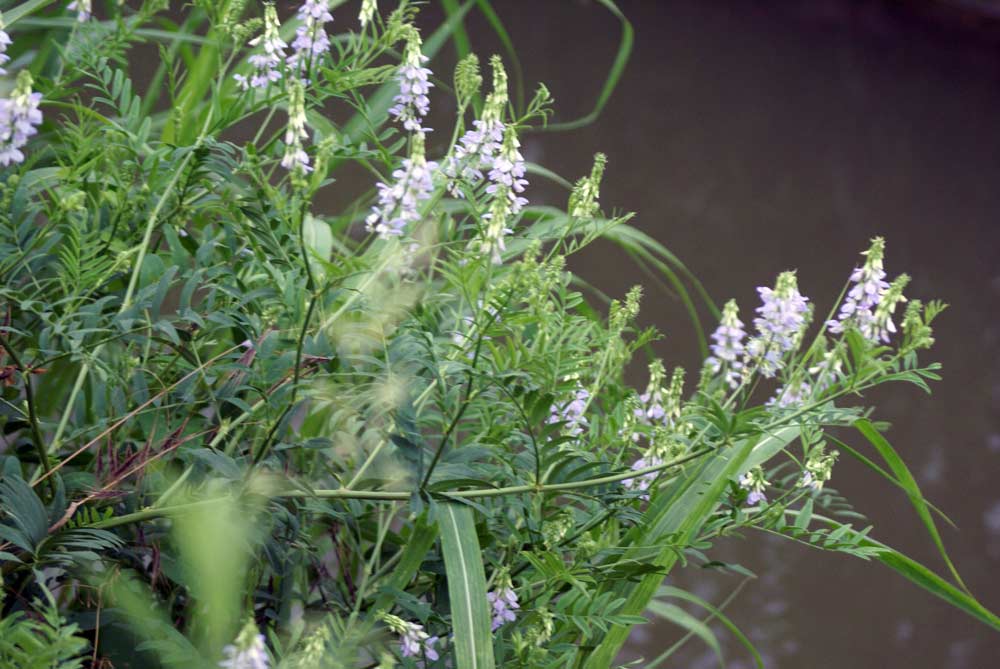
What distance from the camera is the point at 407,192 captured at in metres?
0.55

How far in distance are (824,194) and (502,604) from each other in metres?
1.88

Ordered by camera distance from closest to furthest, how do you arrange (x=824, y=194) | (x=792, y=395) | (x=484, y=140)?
(x=484, y=140) → (x=792, y=395) → (x=824, y=194)

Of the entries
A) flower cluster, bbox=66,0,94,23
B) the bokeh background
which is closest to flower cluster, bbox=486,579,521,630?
flower cluster, bbox=66,0,94,23

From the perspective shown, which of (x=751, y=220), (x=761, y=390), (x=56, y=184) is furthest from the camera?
(x=751, y=220)

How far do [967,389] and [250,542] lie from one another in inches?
65.3

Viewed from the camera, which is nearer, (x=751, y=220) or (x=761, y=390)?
(x=761, y=390)

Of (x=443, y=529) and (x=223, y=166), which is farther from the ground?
(x=223, y=166)

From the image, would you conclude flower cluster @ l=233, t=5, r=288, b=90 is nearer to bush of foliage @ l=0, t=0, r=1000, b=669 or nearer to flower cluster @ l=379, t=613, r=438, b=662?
bush of foliage @ l=0, t=0, r=1000, b=669

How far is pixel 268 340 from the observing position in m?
0.58

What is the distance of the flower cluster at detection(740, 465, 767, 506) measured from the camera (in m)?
0.69

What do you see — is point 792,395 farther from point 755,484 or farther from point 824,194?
point 824,194

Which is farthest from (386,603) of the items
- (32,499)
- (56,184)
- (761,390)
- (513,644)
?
(761,390)

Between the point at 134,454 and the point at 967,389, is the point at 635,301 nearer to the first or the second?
the point at 134,454

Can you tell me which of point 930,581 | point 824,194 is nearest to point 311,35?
point 930,581
